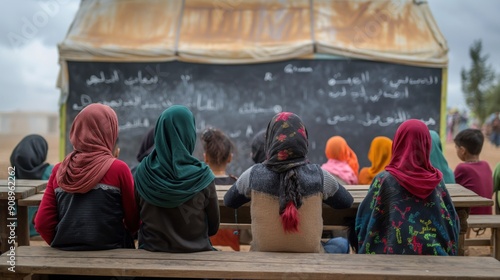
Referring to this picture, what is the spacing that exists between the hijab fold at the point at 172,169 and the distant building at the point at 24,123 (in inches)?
1348

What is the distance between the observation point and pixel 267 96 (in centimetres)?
700

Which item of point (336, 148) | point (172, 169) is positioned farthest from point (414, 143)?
point (336, 148)

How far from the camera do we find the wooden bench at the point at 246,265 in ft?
8.61

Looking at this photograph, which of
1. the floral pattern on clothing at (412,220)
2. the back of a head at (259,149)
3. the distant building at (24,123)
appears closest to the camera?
the floral pattern on clothing at (412,220)

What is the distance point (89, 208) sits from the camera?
9.30ft

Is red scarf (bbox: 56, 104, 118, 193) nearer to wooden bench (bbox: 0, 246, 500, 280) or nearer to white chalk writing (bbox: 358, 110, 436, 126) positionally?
wooden bench (bbox: 0, 246, 500, 280)

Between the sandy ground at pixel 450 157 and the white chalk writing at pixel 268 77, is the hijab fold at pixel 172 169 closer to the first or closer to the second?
the sandy ground at pixel 450 157

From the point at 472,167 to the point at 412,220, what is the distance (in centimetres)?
191

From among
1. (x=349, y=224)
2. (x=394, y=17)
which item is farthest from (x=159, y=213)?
(x=394, y=17)

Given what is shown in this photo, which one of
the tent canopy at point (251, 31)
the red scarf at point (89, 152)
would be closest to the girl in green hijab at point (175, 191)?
the red scarf at point (89, 152)

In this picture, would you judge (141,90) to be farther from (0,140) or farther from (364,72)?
(0,140)

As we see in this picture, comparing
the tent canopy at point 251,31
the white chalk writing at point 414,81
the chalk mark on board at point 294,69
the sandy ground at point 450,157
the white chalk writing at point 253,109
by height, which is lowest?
the sandy ground at point 450,157

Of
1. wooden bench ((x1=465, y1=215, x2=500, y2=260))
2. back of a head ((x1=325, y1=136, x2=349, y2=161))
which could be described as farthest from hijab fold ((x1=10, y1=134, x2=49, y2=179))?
wooden bench ((x1=465, y1=215, x2=500, y2=260))

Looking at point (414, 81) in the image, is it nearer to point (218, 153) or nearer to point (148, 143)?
point (218, 153)
